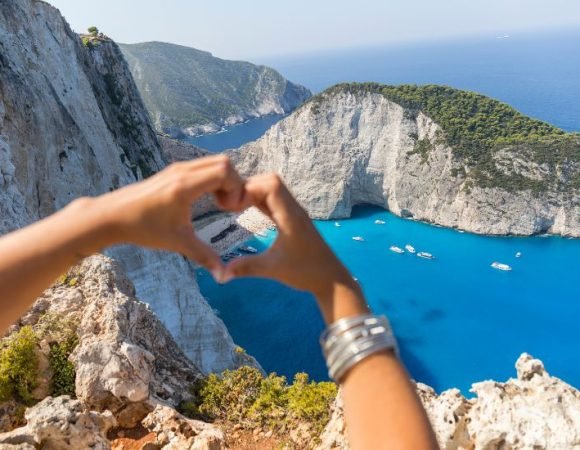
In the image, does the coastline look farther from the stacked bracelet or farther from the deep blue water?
the deep blue water

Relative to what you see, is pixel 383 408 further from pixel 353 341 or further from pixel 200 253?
pixel 200 253

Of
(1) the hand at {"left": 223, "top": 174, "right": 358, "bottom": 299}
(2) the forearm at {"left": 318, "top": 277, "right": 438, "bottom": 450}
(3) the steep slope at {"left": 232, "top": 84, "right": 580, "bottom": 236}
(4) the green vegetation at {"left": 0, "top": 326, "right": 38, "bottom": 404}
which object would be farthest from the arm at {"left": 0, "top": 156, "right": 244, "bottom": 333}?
(3) the steep slope at {"left": 232, "top": 84, "right": 580, "bottom": 236}

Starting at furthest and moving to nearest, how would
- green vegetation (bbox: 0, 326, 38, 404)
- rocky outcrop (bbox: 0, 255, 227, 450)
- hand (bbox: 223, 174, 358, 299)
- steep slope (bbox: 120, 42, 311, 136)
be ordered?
steep slope (bbox: 120, 42, 311, 136) → green vegetation (bbox: 0, 326, 38, 404) → rocky outcrop (bbox: 0, 255, 227, 450) → hand (bbox: 223, 174, 358, 299)

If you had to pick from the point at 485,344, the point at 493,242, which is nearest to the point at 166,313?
the point at 485,344

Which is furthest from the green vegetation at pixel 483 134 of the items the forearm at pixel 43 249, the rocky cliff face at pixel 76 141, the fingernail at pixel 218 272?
the forearm at pixel 43 249

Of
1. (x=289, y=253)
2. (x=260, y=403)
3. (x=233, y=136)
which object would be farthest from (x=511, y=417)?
(x=233, y=136)

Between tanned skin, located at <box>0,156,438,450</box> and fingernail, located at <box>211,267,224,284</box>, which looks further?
fingernail, located at <box>211,267,224,284</box>
